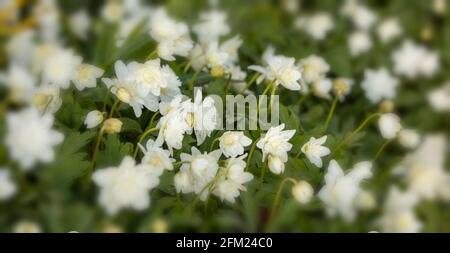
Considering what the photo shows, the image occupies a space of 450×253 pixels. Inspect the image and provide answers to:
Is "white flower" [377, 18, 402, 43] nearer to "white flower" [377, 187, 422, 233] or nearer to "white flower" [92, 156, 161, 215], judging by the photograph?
"white flower" [377, 187, 422, 233]

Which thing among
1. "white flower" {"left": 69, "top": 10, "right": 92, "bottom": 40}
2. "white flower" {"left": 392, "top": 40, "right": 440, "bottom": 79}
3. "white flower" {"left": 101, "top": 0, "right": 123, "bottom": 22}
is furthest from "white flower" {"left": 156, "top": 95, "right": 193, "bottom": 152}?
"white flower" {"left": 392, "top": 40, "right": 440, "bottom": 79}

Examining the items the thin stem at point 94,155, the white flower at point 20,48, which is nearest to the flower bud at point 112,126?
the thin stem at point 94,155

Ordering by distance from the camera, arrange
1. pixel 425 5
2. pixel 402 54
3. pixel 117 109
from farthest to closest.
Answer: pixel 425 5, pixel 402 54, pixel 117 109

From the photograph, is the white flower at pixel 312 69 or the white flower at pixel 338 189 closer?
the white flower at pixel 338 189

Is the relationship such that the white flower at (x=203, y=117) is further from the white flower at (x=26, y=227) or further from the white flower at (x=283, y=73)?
the white flower at (x=26, y=227)

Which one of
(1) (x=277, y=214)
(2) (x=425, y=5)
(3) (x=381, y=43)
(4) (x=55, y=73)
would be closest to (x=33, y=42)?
(4) (x=55, y=73)
